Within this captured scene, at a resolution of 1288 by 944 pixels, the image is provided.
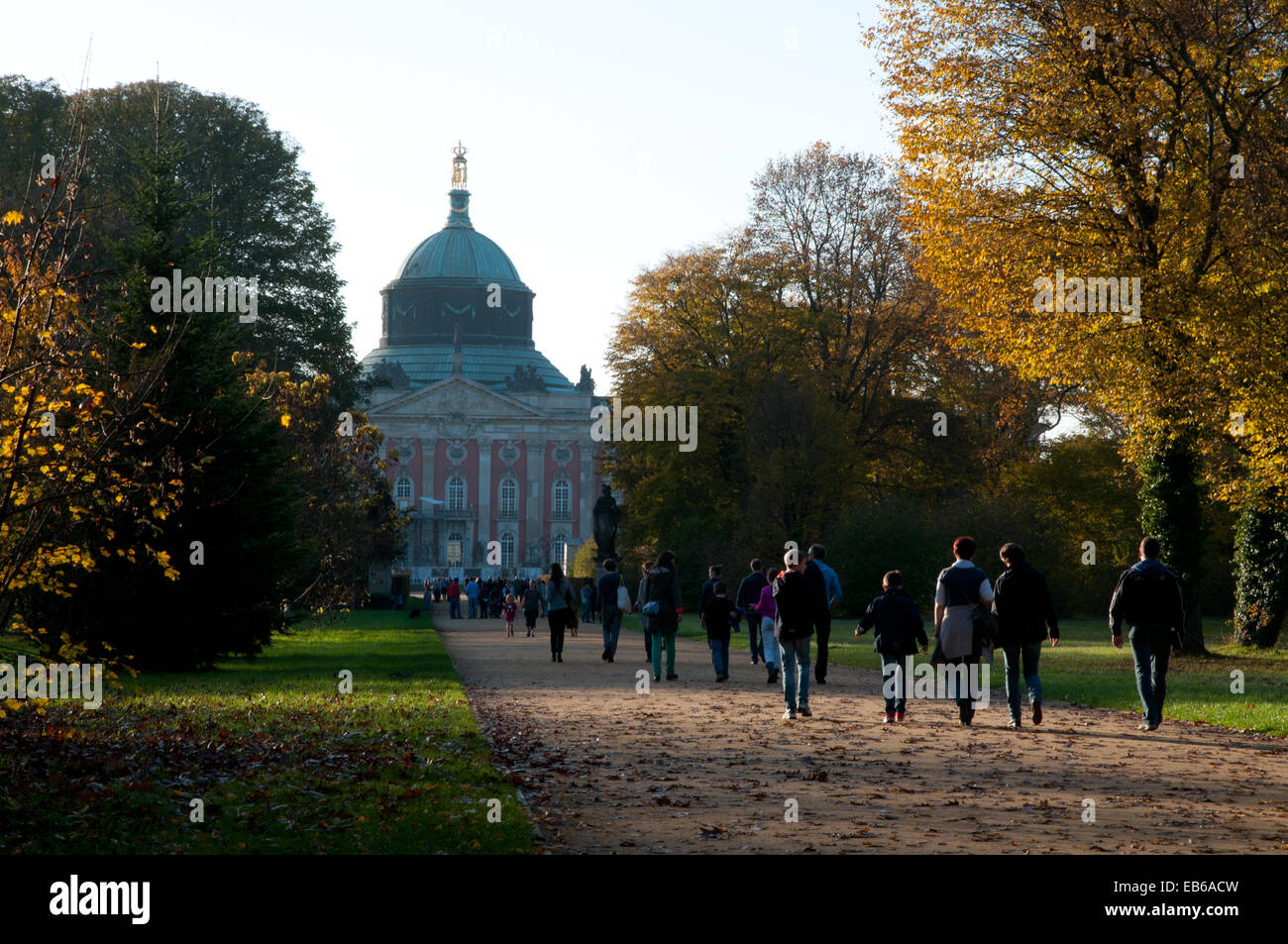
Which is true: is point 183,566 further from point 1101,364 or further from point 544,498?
point 544,498

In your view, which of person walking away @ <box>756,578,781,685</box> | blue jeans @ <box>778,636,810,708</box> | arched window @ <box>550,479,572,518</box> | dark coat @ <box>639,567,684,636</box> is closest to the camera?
blue jeans @ <box>778,636,810,708</box>

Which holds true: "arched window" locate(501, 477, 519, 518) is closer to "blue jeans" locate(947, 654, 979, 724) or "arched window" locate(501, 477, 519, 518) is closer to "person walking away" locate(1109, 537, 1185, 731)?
"blue jeans" locate(947, 654, 979, 724)

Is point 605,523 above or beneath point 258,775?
above

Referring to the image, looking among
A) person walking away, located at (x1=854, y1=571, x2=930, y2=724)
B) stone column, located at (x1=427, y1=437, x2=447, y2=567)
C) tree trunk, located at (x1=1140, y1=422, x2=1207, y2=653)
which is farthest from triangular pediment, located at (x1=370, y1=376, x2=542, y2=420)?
person walking away, located at (x1=854, y1=571, x2=930, y2=724)

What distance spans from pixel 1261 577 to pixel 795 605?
16711 millimetres

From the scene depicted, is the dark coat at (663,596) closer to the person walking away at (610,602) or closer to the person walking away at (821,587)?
the person walking away at (610,602)

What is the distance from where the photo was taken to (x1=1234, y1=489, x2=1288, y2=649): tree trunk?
27109 millimetres

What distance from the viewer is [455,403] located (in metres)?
102

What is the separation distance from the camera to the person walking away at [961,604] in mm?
13125

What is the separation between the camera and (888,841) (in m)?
7.62

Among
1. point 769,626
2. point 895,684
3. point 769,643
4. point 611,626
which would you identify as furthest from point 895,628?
point 611,626

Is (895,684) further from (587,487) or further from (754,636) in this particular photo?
(587,487)

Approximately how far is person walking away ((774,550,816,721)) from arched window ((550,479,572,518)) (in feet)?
291
